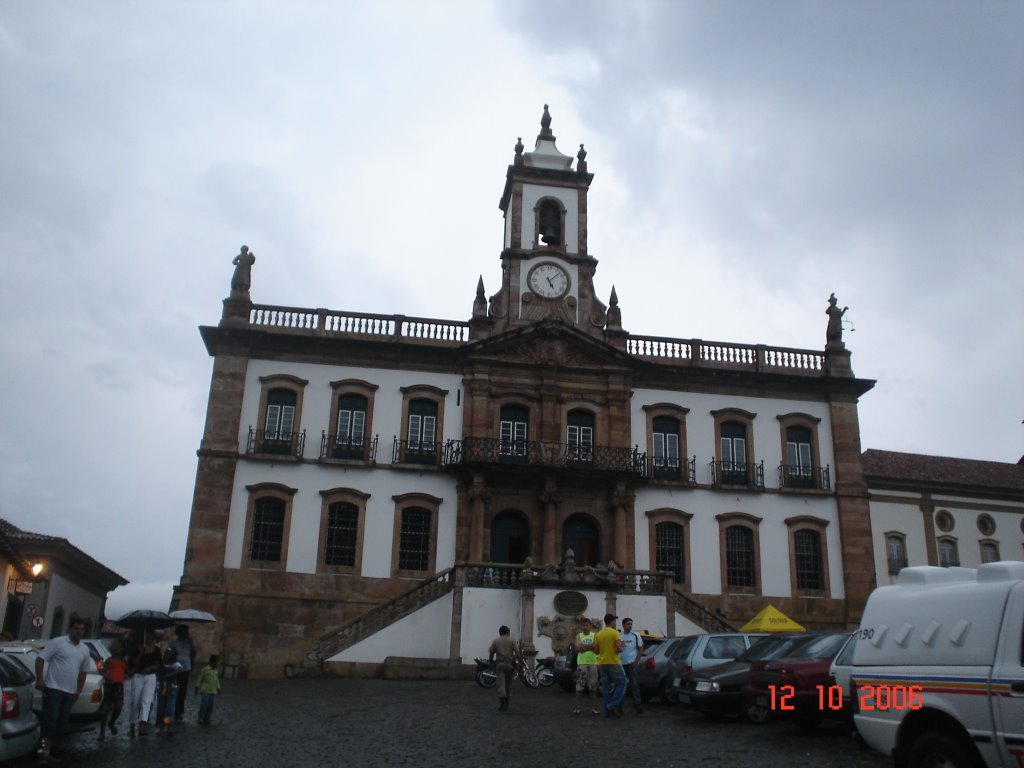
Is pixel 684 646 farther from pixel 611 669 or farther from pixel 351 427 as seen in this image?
pixel 351 427

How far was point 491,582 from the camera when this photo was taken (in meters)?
25.7

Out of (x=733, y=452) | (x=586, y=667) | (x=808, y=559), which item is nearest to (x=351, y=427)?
(x=733, y=452)

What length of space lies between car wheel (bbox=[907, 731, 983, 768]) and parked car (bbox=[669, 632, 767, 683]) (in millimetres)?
8793

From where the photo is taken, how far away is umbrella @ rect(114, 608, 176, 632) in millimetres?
16016

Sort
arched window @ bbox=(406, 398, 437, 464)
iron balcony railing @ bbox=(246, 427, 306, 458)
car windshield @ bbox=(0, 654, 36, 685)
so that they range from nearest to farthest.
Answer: car windshield @ bbox=(0, 654, 36, 685) → iron balcony railing @ bbox=(246, 427, 306, 458) → arched window @ bbox=(406, 398, 437, 464)

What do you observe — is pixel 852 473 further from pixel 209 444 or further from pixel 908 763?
pixel 908 763

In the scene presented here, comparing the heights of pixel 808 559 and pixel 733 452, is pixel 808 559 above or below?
below

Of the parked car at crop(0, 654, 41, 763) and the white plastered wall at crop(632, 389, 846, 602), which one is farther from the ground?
the white plastered wall at crop(632, 389, 846, 602)

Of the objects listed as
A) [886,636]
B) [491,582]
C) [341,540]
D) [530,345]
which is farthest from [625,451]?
[886,636]

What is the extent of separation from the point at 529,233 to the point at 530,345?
4.55 meters

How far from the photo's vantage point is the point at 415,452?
97.2ft

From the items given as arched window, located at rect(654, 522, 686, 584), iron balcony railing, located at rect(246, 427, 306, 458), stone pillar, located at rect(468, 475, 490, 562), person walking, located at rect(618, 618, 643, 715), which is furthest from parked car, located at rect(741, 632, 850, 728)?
iron balcony railing, located at rect(246, 427, 306, 458)

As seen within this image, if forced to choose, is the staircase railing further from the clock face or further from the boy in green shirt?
the clock face

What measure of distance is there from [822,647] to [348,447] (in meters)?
18.8
